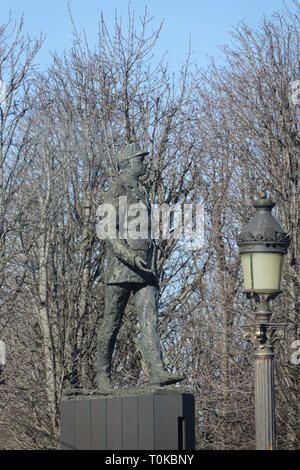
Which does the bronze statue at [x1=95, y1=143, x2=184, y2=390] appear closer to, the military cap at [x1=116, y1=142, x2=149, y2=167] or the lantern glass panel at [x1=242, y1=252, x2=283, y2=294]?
the military cap at [x1=116, y1=142, x2=149, y2=167]

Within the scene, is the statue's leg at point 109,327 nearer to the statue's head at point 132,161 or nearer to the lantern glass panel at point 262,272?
the statue's head at point 132,161

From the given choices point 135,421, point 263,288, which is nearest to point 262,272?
point 263,288

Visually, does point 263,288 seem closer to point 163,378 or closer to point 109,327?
point 163,378

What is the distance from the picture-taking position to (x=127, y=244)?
1138 centimetres

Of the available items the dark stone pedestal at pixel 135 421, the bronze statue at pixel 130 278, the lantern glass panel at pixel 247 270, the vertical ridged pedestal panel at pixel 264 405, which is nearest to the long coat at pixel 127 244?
the bronze statue at pixel 130 278

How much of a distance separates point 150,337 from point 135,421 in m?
1.02

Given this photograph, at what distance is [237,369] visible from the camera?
2094 centimetres

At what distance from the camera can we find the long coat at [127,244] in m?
A: 11.3

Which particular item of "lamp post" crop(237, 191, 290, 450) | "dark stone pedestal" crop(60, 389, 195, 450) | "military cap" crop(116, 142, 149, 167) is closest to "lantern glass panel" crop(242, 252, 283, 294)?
"lamp post" crop(237, 191, 290, 450)

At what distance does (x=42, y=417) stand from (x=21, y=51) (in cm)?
735

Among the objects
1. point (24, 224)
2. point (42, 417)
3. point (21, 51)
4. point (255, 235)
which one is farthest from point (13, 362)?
point (255, 235)

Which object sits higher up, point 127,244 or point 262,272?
point 127,244

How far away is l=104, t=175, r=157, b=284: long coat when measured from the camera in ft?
37.1
